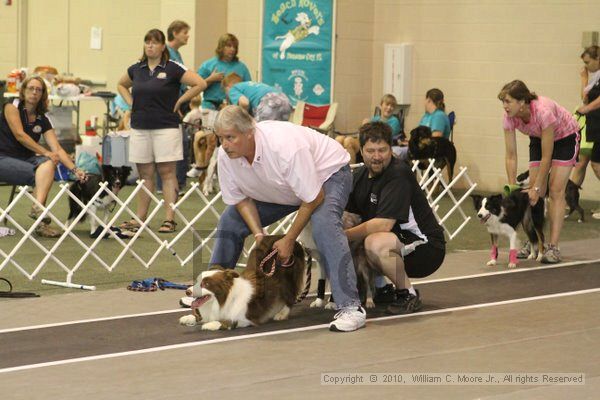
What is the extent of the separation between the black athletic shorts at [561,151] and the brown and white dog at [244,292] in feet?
7.48

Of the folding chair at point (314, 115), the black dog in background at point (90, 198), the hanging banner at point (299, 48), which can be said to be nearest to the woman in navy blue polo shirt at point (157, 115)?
the black dog in background at point (90, 198)

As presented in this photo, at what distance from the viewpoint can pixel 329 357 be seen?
14.2 ft

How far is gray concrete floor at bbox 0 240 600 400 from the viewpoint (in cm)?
382

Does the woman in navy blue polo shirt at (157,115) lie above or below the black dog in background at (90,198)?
above

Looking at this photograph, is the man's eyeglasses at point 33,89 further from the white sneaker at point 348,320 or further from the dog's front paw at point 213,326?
the white sneaker at point 348,320

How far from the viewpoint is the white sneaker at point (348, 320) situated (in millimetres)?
4762

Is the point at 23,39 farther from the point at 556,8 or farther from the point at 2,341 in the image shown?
the point at 2,341

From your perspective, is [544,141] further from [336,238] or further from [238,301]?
[238,301]

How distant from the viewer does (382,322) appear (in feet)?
16.3

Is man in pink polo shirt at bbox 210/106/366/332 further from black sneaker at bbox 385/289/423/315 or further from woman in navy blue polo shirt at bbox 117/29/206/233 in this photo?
woman in navy blue polo shirt at bbox 117/29/206/233

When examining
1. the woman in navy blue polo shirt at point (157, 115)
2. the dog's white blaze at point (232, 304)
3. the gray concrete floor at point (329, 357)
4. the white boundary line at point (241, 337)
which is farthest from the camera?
the woman in navy blue polo shirt at point (157, 115)

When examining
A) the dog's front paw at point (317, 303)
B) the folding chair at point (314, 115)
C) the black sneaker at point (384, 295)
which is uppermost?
the folding chair at point (314, 115)

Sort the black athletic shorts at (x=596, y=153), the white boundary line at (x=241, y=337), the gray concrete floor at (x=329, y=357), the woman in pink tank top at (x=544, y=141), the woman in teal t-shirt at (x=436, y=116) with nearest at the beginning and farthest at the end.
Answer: the gray concrete floor at (x=329, y=357), the white boundary line at (x=241, y=337), the woman in pink tank top at (x=544, y=141), the black athletic shorts at (x=596, y=153), the woman in teal t-shirt at (x=436, y=116)

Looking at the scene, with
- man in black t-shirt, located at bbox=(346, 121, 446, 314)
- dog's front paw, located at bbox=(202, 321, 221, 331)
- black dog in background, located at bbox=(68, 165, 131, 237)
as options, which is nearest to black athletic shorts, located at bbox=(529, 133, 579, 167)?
man in black t-shirt, located at bbox=(346, 121, 446, 314)
